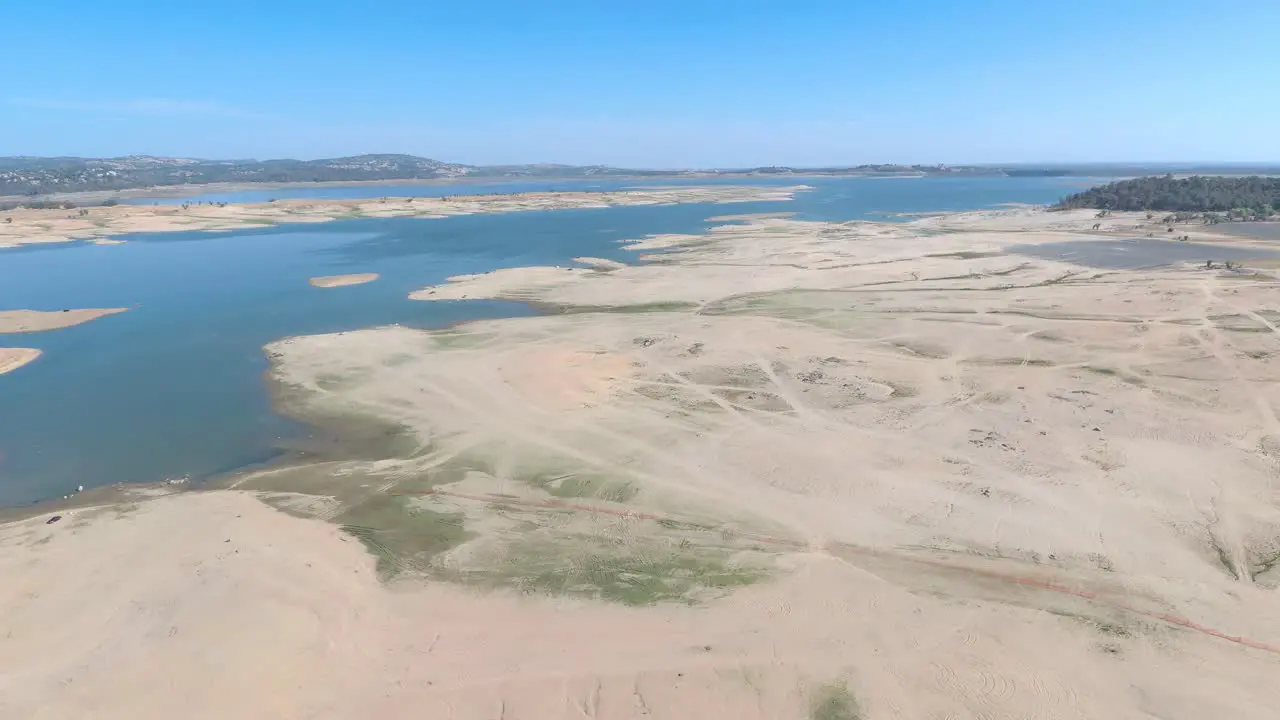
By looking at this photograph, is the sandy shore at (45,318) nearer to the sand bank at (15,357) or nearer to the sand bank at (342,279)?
the sand bank at (15,357)

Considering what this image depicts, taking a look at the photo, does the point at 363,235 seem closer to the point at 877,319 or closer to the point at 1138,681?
the point at 877,319

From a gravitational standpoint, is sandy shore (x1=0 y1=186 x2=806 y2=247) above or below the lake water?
above

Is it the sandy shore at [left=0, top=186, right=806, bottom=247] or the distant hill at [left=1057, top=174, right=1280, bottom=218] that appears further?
the sandy shore at [left=0, top=186, right=806, bottom=247]

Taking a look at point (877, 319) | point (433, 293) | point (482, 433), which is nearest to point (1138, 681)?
point (482, 433)

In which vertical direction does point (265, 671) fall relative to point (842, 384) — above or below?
below

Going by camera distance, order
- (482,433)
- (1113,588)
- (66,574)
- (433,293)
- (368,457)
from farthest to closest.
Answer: (433,293)
(482,433)
(368,457)
(66,574)
(1113,588)

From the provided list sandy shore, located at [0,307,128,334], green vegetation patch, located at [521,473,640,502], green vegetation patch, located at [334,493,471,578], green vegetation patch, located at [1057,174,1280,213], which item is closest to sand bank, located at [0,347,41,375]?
sandy shore, located at [0,307,128,334]

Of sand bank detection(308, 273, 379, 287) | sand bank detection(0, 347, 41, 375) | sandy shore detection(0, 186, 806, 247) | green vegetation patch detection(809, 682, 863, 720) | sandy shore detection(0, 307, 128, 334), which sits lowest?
green vegetation patch detection(809, 682, 863, 720)

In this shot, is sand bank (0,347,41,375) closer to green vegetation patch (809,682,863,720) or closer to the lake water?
the lake water
